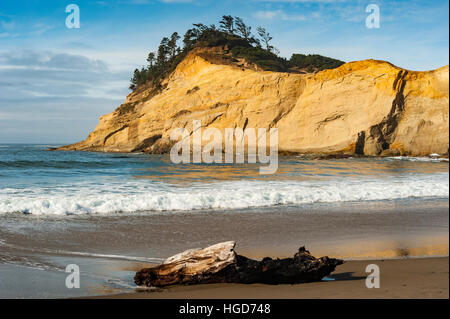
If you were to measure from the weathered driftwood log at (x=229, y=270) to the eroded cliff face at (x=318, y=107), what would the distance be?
27706 mm

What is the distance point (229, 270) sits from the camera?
4000 millimetres

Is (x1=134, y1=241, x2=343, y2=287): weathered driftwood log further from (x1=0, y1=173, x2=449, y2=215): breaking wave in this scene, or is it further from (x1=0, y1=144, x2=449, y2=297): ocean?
(x1=0, y1=173, x2=449, y2=215): breaking wave

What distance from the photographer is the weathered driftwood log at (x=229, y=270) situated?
3990 millimetres

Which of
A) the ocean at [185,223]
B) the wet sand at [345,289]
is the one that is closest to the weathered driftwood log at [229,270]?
the wet sand at [345,289]

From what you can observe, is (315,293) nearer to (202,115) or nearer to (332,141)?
(332,141)

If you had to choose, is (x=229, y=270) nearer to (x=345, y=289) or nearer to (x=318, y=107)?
(x=345, y=289)

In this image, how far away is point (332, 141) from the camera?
31.7 metres

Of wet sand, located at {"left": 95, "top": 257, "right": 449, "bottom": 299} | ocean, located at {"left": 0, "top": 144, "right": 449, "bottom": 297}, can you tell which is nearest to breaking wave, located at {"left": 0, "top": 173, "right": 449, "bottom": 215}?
ocean, located at {"left": 0, "top": 144, "right": 449, "bottom": 297}

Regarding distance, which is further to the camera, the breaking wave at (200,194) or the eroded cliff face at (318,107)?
the eroded cliff face at (318,107)

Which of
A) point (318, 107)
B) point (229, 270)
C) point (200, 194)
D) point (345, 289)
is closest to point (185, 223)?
point (200, 194)

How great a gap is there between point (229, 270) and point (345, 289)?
1.13m

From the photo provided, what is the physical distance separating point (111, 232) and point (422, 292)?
16.6 ft

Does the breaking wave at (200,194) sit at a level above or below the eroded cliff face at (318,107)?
below

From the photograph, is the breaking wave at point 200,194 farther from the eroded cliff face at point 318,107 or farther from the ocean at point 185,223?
the eroded cliff face at point 318,107
